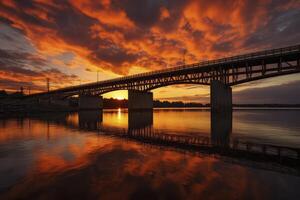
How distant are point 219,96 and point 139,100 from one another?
130ft

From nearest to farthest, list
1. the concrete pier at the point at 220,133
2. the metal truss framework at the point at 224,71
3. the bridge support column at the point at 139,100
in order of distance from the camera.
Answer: the concrete pier at the point at 220,133 → the metal truss framework at the point at 224,71 → the bridge support column at the point at 139,100

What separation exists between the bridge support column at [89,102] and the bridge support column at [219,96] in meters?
→ 74.3

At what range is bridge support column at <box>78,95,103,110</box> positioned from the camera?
102938mm

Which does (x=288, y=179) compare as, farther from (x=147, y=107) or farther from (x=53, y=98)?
(x=53, y=98)

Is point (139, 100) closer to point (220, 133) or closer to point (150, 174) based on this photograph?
point (220, 133)

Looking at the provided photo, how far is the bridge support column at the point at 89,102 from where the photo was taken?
102938 millimetres

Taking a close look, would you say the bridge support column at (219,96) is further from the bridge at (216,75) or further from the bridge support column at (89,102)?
the bridge support column at (89,102)

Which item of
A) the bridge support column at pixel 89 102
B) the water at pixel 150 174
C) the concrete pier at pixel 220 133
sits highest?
the bridge support column at pixel 89 102

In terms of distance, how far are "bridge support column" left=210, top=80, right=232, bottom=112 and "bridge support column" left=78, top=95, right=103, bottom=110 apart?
244 feet

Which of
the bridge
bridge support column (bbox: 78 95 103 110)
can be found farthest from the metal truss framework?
bridge support column (bbox: 78 95 103 110)

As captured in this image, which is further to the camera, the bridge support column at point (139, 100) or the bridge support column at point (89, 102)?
the bridge support column at point (89, 102)

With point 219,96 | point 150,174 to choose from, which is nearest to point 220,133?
point 150,174

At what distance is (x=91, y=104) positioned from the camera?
106 m

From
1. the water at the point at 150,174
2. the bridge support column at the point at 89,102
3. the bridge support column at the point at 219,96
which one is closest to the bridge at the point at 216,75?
the bridge support column at the point at 219,96
